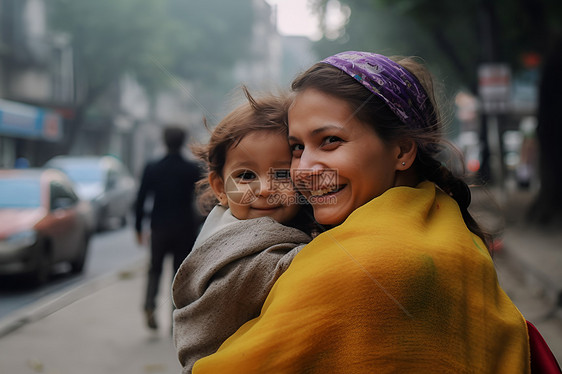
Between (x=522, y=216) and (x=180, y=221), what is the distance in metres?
11.1

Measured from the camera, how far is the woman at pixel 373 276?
1231 mm

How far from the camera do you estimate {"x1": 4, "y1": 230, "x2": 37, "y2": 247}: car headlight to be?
7.71 m

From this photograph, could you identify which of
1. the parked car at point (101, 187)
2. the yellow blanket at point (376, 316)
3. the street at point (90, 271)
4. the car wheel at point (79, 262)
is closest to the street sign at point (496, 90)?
the street at point (90, 271)

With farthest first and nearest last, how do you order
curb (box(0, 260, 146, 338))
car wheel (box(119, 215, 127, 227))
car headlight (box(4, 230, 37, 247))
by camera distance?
car wheel (box(119, 215, 127, 227)) → car headlight (box(4, 230, 37, 247)) → curb (box(0, 260, 146, 338))

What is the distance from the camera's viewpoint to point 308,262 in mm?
1292

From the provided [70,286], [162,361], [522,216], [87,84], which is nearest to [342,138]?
[162,361]

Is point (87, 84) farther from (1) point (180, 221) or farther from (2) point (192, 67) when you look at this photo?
(1) point (180, 221)

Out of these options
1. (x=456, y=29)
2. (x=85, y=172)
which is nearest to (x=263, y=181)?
(x=85, y=172)

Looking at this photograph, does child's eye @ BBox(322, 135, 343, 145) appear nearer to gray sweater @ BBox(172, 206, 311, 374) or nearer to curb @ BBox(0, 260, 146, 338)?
gray sweater @ BBox(172, 206, 311, 374)

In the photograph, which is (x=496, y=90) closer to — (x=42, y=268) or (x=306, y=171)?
(x=42, y=268)

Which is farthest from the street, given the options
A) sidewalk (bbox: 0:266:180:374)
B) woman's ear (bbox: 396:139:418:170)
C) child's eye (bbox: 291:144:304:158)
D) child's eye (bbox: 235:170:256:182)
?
woman's ear (bbox: 396:139:418:170)

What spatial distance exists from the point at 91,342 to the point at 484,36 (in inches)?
544

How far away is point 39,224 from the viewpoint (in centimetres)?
809

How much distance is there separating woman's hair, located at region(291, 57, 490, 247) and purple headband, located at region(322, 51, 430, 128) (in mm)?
14
